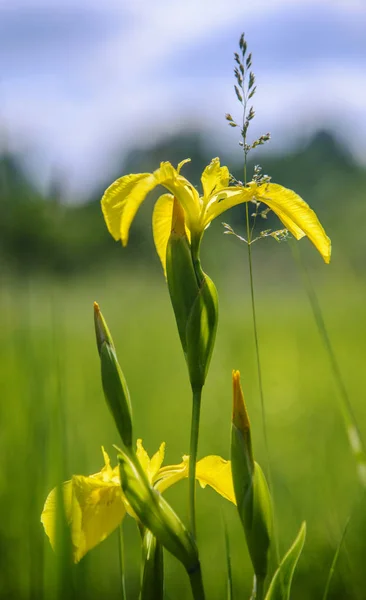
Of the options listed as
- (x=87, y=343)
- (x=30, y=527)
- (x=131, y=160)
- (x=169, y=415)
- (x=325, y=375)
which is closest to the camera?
(x=30, y=527)

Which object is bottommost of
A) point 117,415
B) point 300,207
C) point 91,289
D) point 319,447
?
point 319,447

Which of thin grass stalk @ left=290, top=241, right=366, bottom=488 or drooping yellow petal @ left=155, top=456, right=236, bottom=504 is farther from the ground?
thin grass stalk @ left=290, top=241, right=366, bottom=488

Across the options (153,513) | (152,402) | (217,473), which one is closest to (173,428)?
(152,402)

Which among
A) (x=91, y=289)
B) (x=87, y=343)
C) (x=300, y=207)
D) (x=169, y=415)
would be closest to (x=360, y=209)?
(x=91, y=289)

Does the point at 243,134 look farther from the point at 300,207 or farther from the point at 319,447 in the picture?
the point at 319,447

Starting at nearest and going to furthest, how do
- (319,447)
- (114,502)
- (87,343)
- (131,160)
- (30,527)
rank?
(30,527) < (114,502) < (319,447) < (87,343) < (131,160)

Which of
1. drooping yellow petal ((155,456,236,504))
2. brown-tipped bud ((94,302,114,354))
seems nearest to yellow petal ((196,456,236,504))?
drooping yellow petal ((155,456,236,504))

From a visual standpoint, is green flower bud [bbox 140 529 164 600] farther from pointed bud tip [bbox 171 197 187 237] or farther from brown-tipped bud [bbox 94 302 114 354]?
pointed bud tip [bbox 171 197 187 237]

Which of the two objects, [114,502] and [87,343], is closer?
[114,502]
